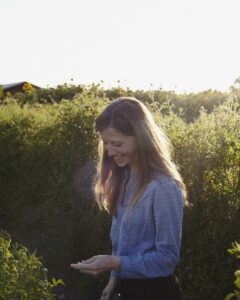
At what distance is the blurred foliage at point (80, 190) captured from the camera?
3895 millimetres

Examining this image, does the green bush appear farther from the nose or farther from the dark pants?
the nose

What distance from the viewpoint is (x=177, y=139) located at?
4441 mm

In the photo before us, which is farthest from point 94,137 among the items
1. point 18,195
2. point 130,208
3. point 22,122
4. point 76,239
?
point 130,208

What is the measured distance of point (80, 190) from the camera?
17.5 ft

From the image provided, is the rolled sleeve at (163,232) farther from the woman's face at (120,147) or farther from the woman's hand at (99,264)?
the woman's face at (120,147)

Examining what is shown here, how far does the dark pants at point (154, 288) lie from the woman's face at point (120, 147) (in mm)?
547

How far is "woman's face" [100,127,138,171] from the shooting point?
2312mm

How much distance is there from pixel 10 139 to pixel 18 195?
0.96 m

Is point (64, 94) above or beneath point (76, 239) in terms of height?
above

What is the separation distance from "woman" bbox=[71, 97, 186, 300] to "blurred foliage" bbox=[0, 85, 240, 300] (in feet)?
5.26

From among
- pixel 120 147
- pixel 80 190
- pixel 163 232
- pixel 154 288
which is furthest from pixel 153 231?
pixel 80 190

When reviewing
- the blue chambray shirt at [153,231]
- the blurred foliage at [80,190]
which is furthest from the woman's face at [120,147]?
the blurred foliage at [80,190]

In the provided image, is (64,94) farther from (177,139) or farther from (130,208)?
(130,208)

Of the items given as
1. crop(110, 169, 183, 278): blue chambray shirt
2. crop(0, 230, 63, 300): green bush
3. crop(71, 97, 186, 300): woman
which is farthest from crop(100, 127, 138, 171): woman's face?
crop(0, 230, 63, 300): green bush
